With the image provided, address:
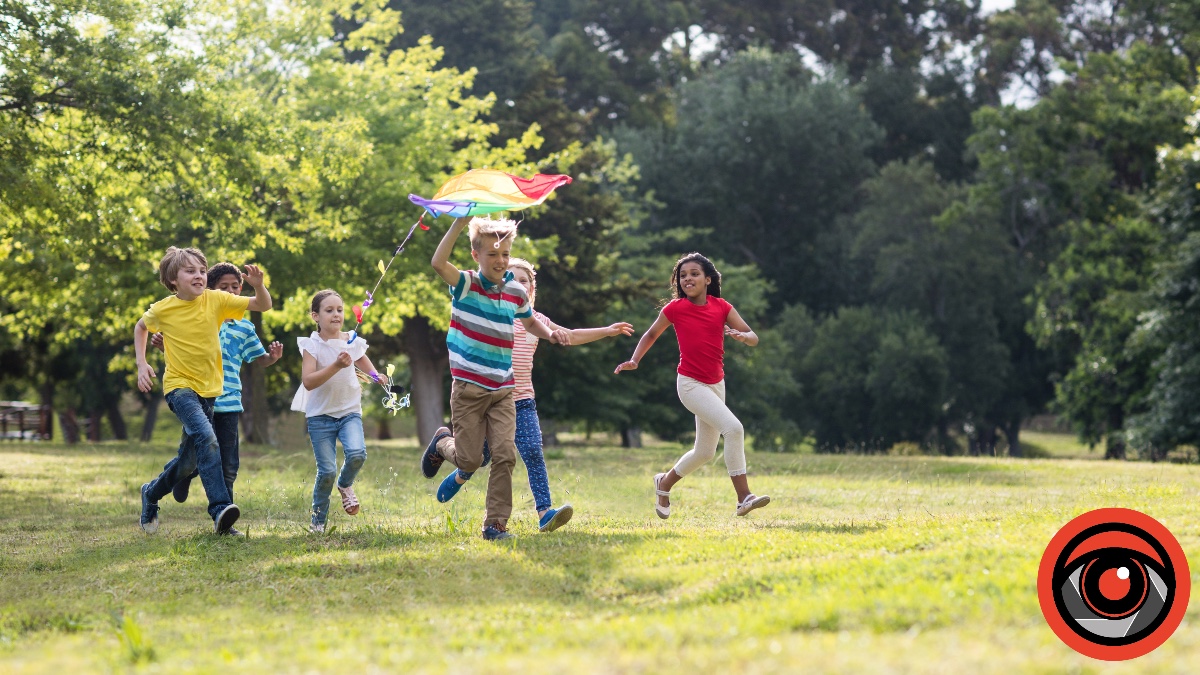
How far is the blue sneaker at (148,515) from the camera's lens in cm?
1015

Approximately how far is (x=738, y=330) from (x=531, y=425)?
1.87 metres

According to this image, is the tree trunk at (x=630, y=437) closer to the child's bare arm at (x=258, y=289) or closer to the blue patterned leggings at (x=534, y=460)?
the blue patterned leggings at (x=534, y=460)

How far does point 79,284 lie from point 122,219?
6091mm

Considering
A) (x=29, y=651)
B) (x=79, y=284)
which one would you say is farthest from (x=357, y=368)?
(x=79, y=284)

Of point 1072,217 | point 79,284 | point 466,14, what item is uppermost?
point 466,14

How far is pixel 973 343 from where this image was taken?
44406mm

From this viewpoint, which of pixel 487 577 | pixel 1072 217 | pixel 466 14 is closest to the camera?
pixel 487 577

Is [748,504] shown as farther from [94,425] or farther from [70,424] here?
[94,425]

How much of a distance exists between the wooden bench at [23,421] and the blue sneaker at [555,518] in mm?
37729

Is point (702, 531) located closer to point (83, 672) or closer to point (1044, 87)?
point (83, 672)

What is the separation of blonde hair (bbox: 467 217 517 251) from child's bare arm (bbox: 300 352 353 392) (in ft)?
4.48

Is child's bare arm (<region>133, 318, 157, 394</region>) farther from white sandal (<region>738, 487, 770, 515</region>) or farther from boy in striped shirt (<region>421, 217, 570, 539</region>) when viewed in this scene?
white sandal (<region>738, 487, 770, 515</region>)

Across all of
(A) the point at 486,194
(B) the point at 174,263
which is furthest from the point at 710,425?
(B) the point at 174,263

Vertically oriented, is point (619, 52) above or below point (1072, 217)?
above
